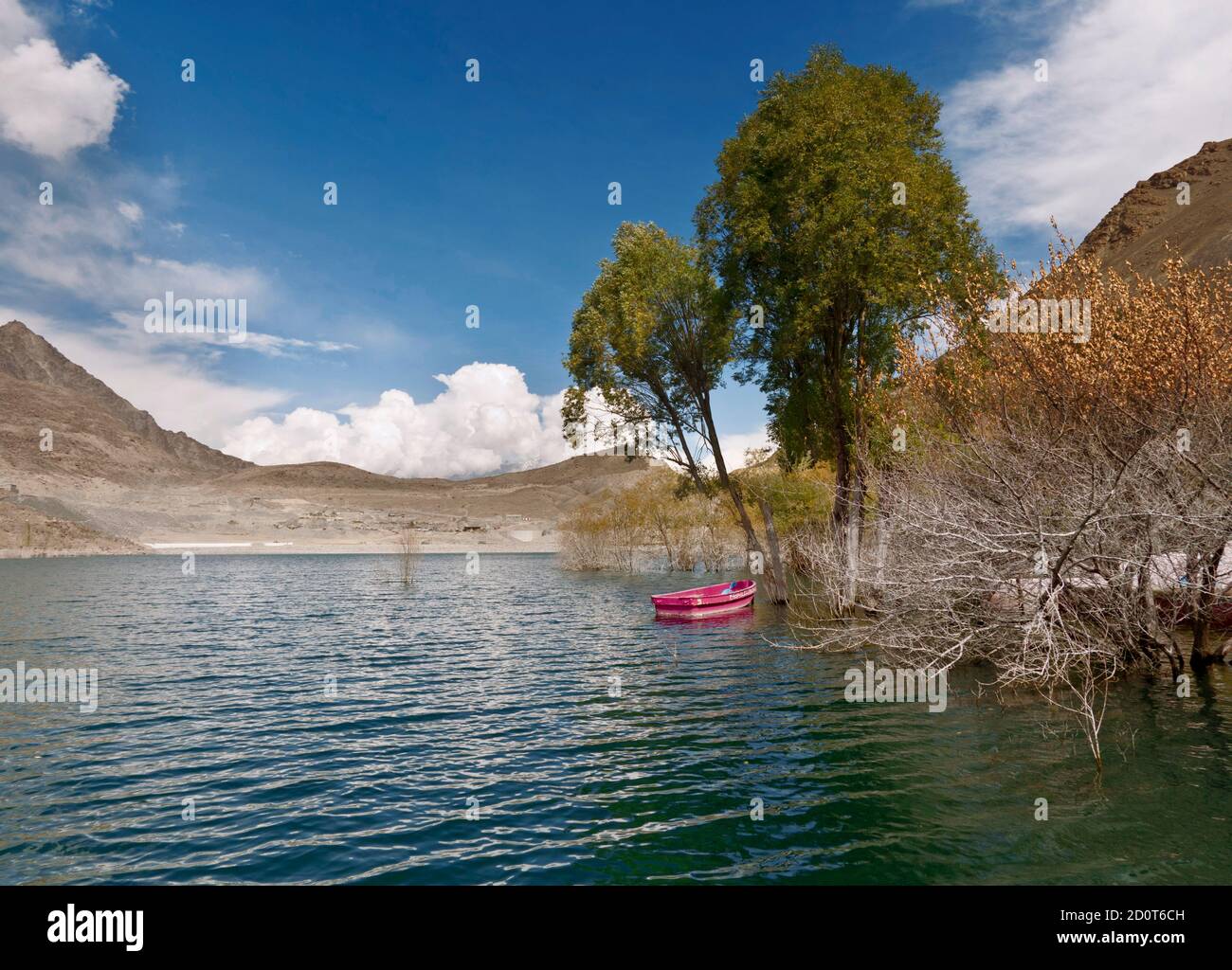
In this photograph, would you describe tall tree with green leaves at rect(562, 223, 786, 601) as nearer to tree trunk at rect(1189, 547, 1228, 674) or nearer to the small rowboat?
the small rowboat

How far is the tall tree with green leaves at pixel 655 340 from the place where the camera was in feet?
110

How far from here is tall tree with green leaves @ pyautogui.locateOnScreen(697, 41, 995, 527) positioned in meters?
26.5

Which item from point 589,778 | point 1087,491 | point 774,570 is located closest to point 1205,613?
point 1087,491

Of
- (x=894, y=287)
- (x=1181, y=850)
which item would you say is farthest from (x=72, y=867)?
(x=894, y=287)

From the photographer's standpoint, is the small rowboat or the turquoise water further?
the small rowboat

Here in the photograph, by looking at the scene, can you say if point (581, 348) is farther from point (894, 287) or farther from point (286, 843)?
point (286, 843)

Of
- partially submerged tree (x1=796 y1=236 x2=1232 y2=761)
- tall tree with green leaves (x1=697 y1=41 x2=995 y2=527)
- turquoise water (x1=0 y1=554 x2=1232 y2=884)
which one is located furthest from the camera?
tall tree with green leaves (x1=697 y1=41 x2=995 y2=527)

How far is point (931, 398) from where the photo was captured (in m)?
21.2

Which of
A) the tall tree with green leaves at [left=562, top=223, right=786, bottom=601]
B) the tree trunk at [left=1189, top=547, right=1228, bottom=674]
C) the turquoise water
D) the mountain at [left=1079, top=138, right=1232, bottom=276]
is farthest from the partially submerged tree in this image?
the mountain at [left=1079, top=138, right=1232, bottom=276]

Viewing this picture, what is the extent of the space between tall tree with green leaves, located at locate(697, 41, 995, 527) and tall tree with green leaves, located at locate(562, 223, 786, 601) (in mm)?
2083

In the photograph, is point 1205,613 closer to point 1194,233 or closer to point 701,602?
point 701,602

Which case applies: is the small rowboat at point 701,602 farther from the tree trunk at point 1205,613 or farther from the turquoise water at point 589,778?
the tree trunk at point 1205,613
